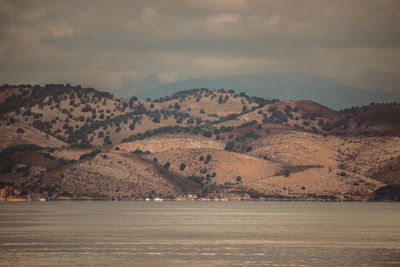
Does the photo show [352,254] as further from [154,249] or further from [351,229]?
Result: [351,229]

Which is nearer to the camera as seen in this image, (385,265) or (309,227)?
(385,265)

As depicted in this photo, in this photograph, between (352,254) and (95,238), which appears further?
(95,238)

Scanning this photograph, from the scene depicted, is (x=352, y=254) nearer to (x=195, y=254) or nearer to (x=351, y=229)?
(x=195, y=254)

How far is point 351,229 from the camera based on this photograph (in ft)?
412

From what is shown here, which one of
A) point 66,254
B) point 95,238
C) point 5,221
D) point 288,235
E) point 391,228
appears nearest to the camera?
point 66,254

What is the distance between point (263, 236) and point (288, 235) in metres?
5.70

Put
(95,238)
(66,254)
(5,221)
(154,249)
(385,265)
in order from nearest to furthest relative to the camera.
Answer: (385,265)
(66,254)
(154,249)
(95,238)
(5,221)

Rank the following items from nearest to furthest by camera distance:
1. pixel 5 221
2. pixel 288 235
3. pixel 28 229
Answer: pixel 288 235, pixel 28 229, pixel 5 221

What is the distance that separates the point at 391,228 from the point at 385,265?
194 feet

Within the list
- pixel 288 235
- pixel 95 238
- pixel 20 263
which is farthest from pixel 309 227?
pixel 20 263

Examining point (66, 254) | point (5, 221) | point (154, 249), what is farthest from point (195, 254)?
point (5, 221)

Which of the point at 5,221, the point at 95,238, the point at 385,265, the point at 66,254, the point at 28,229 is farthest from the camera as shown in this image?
the point at 5,221

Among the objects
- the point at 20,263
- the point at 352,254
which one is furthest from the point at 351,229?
the point at 20,263

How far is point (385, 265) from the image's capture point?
234 feet
